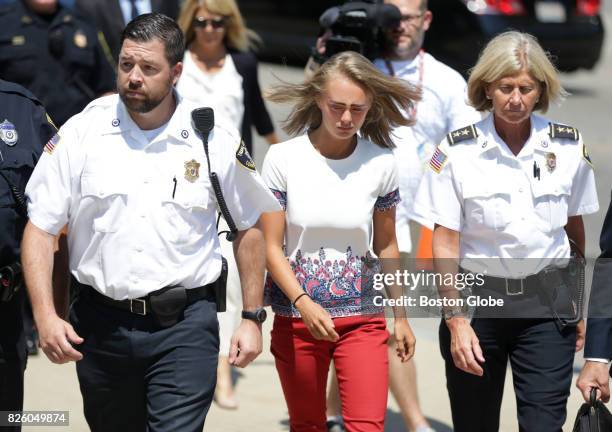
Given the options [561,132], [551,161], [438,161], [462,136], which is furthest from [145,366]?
[561,132]

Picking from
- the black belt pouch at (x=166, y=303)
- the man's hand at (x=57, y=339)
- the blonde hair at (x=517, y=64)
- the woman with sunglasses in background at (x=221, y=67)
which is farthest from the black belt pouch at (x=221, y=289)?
the woman with sunglasses in background at (x=221, y=67)

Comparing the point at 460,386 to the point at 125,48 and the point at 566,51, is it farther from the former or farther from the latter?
the point at 566,51

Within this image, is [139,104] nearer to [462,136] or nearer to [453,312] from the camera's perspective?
[462,136]

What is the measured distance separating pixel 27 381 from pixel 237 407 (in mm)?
1097

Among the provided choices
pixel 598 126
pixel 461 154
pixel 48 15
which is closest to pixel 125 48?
pixel 461 154

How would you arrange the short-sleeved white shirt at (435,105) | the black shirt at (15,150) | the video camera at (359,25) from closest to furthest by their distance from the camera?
1. the black shirt at (15,150)
2. the video camera at (359,25)
3. the short-sleeved white shirt at (435,105)

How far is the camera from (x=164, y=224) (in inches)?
155

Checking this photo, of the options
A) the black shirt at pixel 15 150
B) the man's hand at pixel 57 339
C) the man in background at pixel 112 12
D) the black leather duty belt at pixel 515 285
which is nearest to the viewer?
the man's hand at pixel 57 339

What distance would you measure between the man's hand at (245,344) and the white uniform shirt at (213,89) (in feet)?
7.94

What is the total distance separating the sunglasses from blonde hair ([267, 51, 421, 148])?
1791mm

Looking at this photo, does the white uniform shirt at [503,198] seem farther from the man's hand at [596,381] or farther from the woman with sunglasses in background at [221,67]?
the woman with sunglasses in background at [221,67]

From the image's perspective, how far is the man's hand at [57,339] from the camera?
3.79 metres

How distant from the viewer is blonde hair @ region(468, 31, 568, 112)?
173 inches

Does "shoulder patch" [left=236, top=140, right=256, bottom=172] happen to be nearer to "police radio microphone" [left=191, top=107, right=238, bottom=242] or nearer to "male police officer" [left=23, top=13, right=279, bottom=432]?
"male police officer" [left=23, top=13, right=279, bottom=432]
